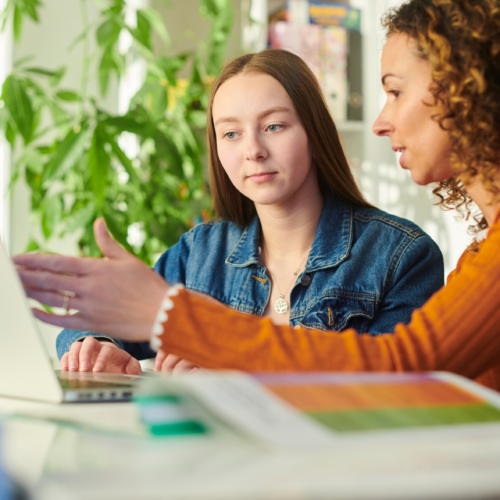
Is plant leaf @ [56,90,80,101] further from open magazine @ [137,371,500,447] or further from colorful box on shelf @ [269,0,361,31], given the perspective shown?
open magazine @ [137,371,500,447]

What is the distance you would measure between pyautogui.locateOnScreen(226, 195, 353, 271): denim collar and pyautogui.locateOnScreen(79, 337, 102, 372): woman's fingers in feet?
1.29

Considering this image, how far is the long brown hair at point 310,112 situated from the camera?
118 cm

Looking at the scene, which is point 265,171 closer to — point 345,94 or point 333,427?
point 333,427

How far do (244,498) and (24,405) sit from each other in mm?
374

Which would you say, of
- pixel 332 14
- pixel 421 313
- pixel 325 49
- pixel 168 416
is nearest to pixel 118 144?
pixel 325 49

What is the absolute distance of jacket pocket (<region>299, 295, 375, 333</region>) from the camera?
44.4 inches

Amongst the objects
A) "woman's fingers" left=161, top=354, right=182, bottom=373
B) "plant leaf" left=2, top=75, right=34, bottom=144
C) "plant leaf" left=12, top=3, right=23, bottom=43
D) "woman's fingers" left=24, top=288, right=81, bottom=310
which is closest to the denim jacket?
"woman's fingers" left=161, top=354, right=182, bottom=373

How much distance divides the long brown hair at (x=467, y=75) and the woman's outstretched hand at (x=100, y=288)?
0.45 metres

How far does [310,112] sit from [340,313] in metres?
0.39

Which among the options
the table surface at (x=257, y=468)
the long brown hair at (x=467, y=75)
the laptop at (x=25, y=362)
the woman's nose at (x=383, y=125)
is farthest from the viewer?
the woman's nose at (x=383, y=125)

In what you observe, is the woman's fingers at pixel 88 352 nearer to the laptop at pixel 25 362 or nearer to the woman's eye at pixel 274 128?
the laptop at pixel 25 362

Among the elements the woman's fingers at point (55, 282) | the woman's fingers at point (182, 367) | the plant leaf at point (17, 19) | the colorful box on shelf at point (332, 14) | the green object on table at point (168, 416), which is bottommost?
the woman's fingers at point (182, 367)

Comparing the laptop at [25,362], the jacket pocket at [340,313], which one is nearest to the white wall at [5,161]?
the jacket pocket at [340,313]

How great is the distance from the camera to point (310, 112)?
118 cm
